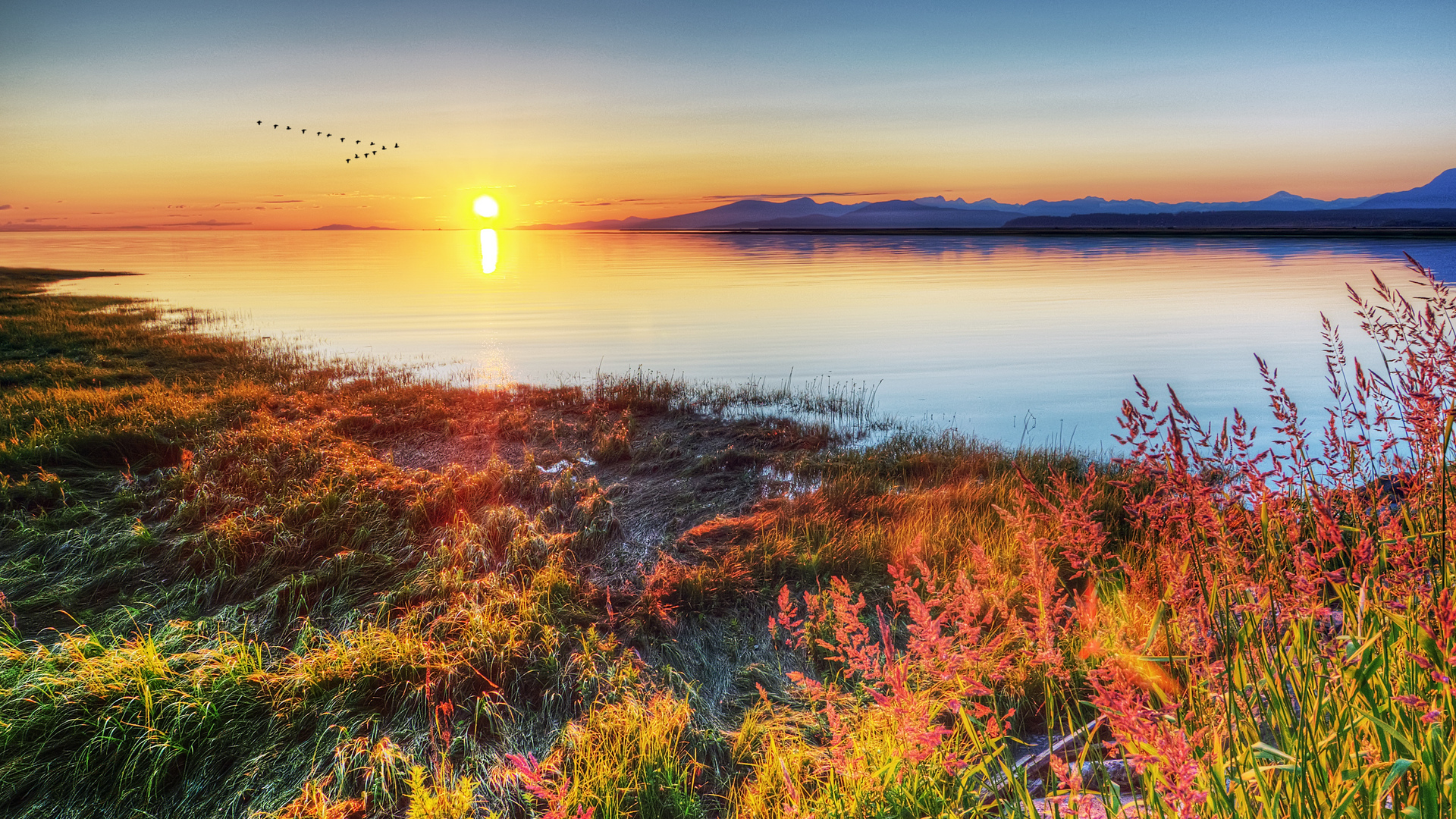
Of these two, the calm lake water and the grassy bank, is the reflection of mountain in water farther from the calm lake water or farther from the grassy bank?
the grassy bank

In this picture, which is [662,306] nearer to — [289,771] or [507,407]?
[507,407]

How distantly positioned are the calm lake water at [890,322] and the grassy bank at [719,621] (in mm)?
8968

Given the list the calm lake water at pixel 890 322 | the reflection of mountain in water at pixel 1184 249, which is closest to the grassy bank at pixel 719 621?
the calm lake water at pixel 890 322

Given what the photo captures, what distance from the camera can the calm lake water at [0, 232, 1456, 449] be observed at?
63.9 feet

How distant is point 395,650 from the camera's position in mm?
4992

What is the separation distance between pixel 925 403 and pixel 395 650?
46.3 ft

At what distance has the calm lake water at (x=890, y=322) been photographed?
1948 cm

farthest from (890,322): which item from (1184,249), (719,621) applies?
(1184,249)

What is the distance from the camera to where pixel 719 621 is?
237 inches

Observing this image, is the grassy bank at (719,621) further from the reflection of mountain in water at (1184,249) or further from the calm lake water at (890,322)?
the reflection of mountain in water at (1184,249)

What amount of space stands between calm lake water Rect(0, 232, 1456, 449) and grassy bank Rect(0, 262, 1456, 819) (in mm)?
8968

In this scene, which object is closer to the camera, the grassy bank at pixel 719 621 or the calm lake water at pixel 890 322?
the grassy bank at pixel 719 621

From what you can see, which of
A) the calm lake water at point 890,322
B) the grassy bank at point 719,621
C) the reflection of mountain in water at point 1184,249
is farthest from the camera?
the reflection of mountain in water at point 1184,249

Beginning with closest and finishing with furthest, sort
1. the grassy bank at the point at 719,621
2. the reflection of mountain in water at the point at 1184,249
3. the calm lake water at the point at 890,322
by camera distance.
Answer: the grassy bank at the point at 719,621, the calm lake water at the point at 890,322, the reflection of mountain in water at the point at 1184,249
